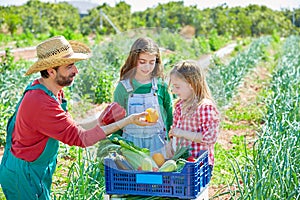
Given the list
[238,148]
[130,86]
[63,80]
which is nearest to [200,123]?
[130,86]

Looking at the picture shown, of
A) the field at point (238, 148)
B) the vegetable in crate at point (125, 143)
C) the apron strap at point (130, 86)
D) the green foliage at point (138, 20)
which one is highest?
the green foliage at point (138, 20)

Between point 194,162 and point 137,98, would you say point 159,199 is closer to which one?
point 194,162

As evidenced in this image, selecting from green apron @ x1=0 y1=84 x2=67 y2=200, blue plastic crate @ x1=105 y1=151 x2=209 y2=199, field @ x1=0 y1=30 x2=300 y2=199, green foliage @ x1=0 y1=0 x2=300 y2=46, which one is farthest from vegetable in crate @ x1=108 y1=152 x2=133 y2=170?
green foliage @ x1=0 y1=0 x2=300 y2=46

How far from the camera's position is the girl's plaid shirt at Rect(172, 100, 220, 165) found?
2.91 metres

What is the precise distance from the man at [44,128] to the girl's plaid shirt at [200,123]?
1.23 ft

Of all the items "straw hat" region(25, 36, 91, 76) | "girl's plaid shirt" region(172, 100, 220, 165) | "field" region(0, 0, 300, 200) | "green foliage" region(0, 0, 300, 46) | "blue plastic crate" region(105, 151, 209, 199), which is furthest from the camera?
"green foliage" region(0, 0, 300, 46)

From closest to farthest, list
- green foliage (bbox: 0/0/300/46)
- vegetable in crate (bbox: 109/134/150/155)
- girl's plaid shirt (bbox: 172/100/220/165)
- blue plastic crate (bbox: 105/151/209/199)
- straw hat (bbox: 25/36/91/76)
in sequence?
1. blue plastic crate (bbox: 105/151/209/199)
2. vegetable in crate (bbox: 109/134/150/155)
3. straw hat (bbox: 25/36/91/76)
4. girl's plaid shirt (bbox: 172/100/220/165)
5. green foliage (bbox: 0/0/300/46)

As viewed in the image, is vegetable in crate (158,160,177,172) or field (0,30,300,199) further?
field (0,30,300,199)

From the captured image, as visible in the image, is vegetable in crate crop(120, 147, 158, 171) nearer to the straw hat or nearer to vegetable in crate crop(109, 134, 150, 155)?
vegetable in crate crop(109, 134, 150, 155)

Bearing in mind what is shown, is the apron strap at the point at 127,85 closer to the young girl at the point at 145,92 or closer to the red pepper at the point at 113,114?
the young girl at the point at 145,92

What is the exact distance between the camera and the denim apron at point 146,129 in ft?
8.93

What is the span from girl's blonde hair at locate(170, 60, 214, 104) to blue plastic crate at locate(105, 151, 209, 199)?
37 cm

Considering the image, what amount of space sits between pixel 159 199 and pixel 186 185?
0.18 metres

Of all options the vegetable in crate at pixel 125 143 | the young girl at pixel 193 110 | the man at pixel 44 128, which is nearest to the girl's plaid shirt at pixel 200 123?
the young girl at pixel 193 110
